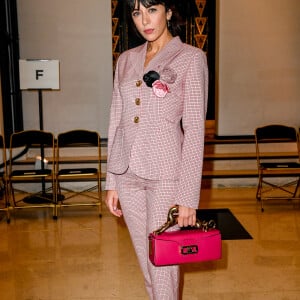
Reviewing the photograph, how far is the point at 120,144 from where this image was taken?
1829 mm

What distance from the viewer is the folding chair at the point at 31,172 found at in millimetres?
5070

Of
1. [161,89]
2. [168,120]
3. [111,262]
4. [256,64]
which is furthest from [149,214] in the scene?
[256,64]

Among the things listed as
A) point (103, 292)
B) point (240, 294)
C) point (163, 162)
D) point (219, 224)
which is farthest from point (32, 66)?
point (163, 162)

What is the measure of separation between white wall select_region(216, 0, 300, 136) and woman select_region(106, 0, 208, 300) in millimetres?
5589

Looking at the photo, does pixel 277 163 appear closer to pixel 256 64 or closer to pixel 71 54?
Result: pixel 256 64

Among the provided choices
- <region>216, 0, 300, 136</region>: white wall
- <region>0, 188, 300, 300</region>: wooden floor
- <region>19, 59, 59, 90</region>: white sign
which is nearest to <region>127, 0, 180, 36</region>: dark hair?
<region>0, 188, 300, 300</region>: wooden floor

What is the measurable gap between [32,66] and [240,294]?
378 cm

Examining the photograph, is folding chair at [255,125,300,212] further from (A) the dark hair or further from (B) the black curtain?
(A) the dark hair

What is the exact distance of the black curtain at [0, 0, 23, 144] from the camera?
643 centimetres

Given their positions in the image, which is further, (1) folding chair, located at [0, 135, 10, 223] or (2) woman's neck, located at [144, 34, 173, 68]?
(1) folding chair, located at [0, 135, 10, 223]

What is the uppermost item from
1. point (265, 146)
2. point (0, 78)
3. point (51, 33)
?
point (51, 33)

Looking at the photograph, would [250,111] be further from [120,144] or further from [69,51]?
[120,144]

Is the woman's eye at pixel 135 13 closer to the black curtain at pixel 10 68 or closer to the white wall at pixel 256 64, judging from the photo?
the black curtain at pixel 10 68

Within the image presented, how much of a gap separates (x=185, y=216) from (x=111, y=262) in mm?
2124
